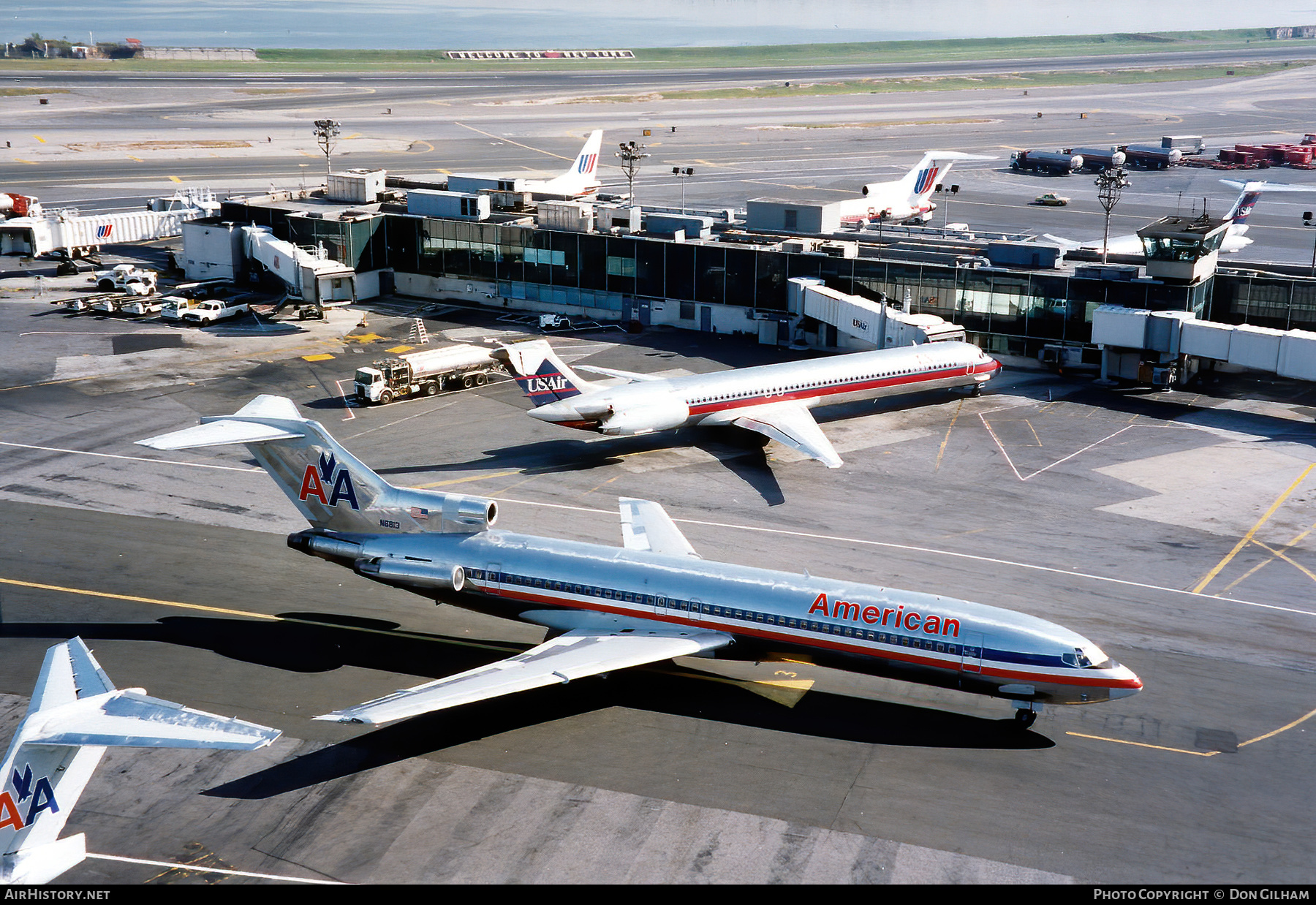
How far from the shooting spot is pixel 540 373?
195 feet

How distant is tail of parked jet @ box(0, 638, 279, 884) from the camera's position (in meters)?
23.1

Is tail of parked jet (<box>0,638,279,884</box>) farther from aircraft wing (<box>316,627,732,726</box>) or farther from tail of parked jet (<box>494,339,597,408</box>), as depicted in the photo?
tail of parked jet (<box>494,339,597,408</box>)

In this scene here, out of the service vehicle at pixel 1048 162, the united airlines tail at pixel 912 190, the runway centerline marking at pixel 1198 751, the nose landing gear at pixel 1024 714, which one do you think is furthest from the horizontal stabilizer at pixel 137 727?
the service vehicle at pixel 1048 162

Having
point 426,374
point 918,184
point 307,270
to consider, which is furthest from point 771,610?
point 918,184

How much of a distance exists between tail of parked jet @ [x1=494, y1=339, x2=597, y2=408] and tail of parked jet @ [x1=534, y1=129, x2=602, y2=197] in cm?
5969

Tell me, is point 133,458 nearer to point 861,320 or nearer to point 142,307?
point 142,307

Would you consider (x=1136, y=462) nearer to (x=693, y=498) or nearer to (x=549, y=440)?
(x=693, y=498)

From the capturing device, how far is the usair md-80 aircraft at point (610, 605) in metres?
34.5

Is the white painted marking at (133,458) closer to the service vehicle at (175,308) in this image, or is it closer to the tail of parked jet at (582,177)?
the service vehicle at (175,308)

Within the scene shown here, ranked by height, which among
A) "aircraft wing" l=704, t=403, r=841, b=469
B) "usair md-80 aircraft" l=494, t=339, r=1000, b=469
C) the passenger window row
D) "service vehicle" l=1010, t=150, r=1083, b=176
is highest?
"service vehicle" l=1010, t=150, r=1083, b=176

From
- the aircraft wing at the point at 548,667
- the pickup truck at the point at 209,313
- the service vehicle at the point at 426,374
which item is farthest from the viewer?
the pickup truck at the point at 209,313

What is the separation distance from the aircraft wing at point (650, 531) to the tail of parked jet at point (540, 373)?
1480cm

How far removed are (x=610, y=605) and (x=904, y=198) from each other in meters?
89.7

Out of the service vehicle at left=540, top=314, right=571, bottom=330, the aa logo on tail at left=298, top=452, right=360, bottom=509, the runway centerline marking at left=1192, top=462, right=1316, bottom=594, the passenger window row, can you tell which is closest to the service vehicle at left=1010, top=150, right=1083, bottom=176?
the service vehicle at left=540, top=314, right=571, bottom=330
